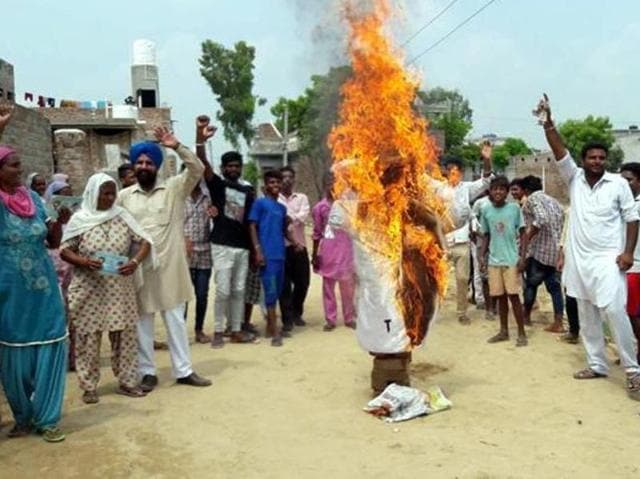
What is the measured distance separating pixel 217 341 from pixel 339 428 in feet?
10.1

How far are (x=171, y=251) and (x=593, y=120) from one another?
173ft

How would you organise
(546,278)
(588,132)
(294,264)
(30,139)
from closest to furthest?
(546,278) → (294,264) → (30,139) → (588,132)

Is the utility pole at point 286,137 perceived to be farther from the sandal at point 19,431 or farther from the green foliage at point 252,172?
the sandal at point 19,431

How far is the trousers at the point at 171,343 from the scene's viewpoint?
6.19 metres

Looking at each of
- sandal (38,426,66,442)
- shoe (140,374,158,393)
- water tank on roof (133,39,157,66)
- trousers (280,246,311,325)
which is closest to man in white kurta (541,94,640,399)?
trousers (280,246,311,325)

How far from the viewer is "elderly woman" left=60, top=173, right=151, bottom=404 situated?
5676 mm

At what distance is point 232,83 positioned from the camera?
34594 millimetres

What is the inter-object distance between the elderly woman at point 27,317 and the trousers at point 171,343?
3.78 feet

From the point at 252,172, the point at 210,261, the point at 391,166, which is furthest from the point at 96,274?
the point at 252,172

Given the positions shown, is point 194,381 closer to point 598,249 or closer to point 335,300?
point 335,300

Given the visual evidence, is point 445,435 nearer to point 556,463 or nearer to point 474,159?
point 556,463

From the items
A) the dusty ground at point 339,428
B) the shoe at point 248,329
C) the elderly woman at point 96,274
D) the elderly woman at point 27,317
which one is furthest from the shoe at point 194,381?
the shoe at point 248,329

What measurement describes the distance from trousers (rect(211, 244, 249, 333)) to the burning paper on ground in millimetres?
2812


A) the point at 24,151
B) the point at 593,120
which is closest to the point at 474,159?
the point at 593,120
